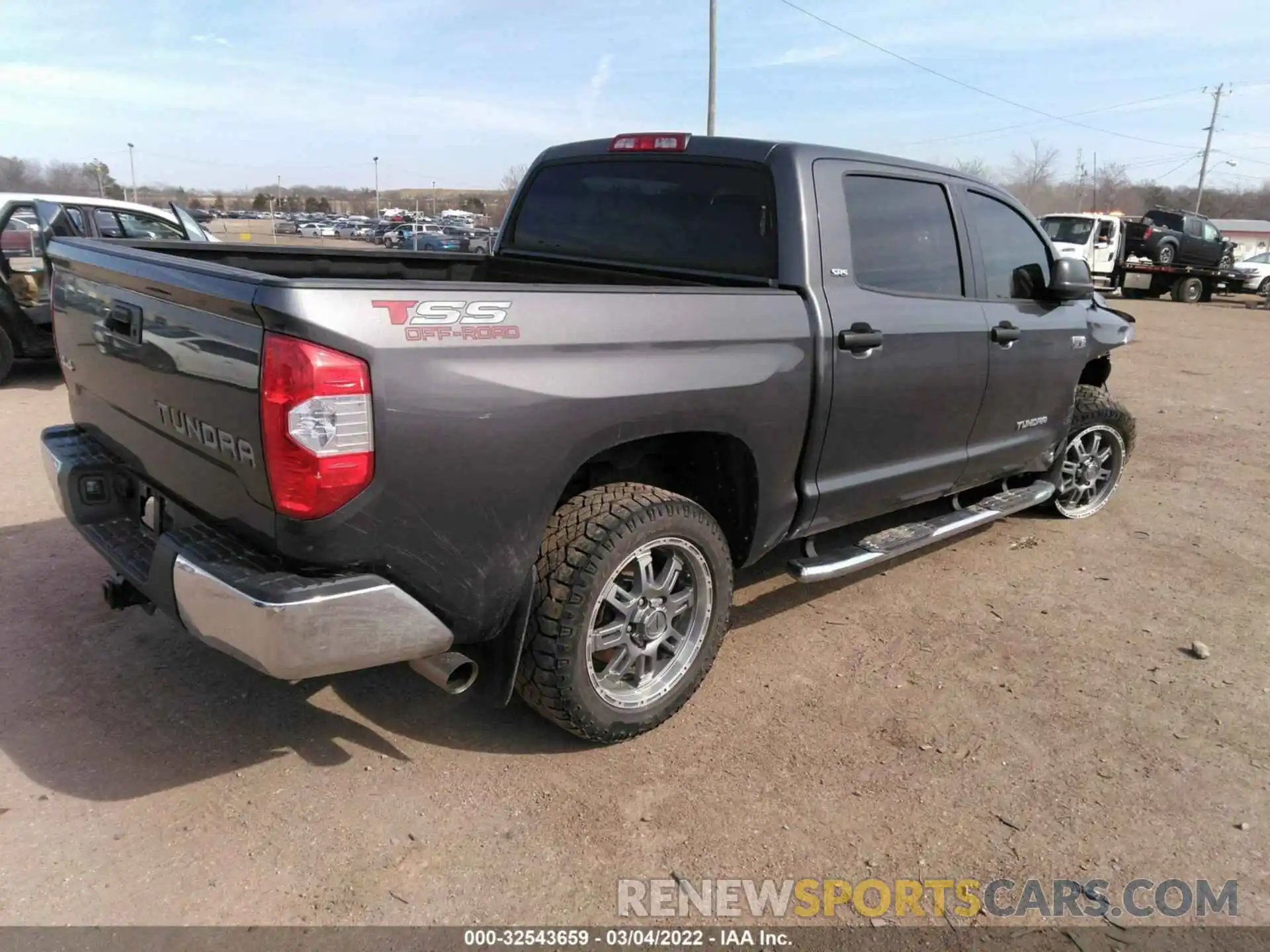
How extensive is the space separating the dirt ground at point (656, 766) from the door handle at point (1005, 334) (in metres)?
1.29

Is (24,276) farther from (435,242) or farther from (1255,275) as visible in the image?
(1255,275)

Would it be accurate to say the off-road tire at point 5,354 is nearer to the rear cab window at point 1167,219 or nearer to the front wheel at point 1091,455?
the front wheel at point 1091,455

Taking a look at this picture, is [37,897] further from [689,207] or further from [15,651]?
[689,207]

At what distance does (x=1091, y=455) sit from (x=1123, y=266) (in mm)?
22302

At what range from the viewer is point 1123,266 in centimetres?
2445

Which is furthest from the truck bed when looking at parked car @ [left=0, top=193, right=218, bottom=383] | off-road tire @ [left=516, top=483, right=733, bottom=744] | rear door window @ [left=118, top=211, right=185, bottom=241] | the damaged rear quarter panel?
rear door window @ [left=118, top=211, right=185, bottom=241]

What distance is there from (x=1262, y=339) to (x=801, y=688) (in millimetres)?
17758

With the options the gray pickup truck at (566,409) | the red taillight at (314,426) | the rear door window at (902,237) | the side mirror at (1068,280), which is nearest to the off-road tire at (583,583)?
the gray pickup truck at (566,409)

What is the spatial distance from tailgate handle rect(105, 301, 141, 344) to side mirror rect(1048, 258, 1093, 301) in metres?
4.18

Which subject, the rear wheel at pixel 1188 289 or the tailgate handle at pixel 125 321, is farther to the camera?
the rear wheel at pixel 1188 289

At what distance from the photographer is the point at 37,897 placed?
231 cm

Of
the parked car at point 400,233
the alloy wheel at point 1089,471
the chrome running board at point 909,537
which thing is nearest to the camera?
the chrome running board at point 909,537

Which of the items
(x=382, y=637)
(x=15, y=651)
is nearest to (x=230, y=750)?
(x=382, y=637)

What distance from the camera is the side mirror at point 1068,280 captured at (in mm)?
4559
